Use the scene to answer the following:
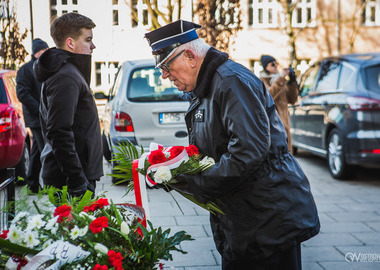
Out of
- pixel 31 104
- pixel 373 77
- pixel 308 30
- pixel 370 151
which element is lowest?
pixel 370 151

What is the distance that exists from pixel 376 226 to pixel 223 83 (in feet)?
12.9

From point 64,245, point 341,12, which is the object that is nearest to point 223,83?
point 64,245

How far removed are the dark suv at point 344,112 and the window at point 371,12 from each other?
20.8m

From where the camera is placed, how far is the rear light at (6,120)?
706 cm

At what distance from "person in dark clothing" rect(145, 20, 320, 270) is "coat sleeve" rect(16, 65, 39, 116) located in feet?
16.8

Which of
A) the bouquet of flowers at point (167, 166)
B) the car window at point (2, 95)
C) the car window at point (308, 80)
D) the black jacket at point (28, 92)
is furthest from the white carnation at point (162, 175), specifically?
the car window at point (308, 80)

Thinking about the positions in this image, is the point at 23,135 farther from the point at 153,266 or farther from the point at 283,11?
the point at 283,11

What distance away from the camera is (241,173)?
2143mm

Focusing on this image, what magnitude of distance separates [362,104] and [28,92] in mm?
4527

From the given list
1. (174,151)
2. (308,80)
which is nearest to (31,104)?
(308,80)

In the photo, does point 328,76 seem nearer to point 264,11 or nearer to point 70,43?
point 70,43

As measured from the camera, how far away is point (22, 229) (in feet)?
5.99

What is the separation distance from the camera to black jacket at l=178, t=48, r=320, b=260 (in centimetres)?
215

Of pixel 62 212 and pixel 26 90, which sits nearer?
pixel 62 212
